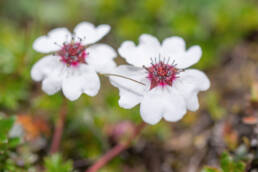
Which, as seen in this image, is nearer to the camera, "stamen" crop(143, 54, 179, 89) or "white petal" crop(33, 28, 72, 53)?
"stamen" crop(143, 54, 179, 89)

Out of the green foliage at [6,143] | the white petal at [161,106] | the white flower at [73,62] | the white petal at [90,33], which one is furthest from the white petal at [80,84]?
the green foliage at [6,143]

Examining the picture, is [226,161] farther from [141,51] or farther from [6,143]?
[6,143]

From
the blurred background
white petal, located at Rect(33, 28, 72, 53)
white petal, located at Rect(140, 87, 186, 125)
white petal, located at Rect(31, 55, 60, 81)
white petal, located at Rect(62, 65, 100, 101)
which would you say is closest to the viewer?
white petal, located at Rect(140, 87, 186, 125)

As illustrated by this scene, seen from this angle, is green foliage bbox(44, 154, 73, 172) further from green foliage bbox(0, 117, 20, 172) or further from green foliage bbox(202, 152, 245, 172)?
green foliage bbox(202, 152, 245, 172)

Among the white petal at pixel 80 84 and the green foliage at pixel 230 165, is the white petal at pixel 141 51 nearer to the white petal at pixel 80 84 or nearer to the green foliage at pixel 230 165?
the white petal at pixel 80 84

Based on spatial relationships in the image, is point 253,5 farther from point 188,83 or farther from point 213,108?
point 188,83

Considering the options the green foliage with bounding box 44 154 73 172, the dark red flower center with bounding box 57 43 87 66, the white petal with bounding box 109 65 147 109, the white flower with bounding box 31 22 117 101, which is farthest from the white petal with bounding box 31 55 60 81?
the green foliage with bounding box 44 154 73 172

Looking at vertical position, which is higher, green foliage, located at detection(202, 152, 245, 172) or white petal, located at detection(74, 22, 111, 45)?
white petal, located at detection(74, 22, 111, 45)

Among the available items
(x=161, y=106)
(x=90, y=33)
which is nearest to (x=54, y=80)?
(x=90, y=33)
